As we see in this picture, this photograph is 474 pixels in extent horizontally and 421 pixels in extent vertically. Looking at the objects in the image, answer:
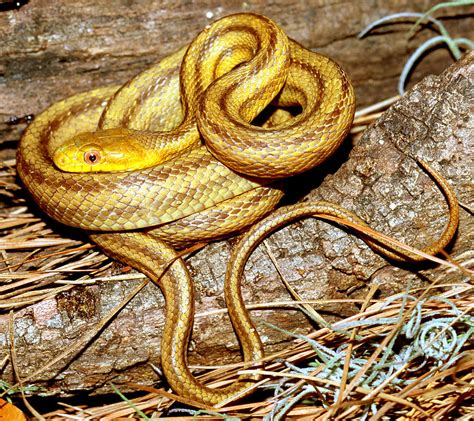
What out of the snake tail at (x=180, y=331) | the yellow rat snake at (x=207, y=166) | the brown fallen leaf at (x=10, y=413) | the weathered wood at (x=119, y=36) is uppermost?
the weathered wood at (x=119, y=36)

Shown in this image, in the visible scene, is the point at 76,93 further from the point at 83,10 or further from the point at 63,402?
the point at 63,402

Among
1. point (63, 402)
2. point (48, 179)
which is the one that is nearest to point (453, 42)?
point (48, 179)

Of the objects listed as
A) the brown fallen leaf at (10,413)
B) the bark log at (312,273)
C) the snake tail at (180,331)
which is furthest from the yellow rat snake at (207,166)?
the brown fallen leaf at (10,413)

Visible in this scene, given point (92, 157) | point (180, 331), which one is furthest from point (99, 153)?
point (180, 331)

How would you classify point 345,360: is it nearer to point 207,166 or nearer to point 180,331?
point 180,331

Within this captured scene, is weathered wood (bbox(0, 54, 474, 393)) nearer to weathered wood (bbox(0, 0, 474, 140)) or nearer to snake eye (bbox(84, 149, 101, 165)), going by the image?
snake eye (bbox(84, 149, 101, 165))

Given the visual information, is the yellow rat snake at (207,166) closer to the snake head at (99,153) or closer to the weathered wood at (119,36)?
the snake head at (99,153)
